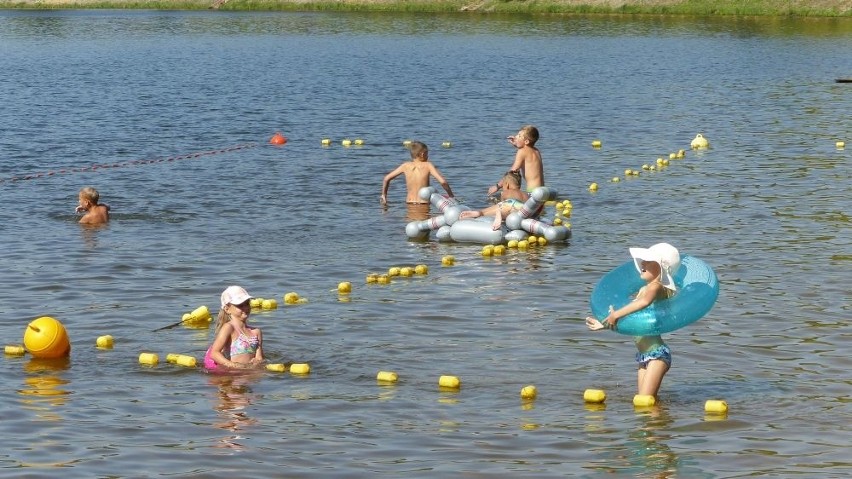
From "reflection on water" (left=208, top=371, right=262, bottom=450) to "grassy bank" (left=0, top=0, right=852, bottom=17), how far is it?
244 ft

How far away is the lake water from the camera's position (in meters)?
11.7

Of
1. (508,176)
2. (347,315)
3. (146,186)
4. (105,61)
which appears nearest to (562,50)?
(105,61)

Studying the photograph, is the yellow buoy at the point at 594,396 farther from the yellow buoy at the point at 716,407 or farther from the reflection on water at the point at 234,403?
the reflection on water at the point at 234,403

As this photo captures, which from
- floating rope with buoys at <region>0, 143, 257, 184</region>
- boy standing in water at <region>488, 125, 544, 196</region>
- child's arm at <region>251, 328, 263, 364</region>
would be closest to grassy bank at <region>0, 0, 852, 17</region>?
floating rope with buoys at <region>0, 143, 257, 184</region>

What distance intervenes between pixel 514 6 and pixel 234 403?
290ft

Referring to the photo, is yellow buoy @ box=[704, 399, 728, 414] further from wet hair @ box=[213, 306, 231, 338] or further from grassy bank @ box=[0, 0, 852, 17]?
grassy bank @ box=[0, 0, 852, 17]

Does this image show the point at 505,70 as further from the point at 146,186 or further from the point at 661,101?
the point at 146,186

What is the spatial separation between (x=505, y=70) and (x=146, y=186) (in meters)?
30.9

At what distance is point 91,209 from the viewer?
22.5 meters

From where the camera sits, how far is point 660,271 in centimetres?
1184

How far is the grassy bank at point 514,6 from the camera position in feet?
278

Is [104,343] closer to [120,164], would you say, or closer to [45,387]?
[45,387]

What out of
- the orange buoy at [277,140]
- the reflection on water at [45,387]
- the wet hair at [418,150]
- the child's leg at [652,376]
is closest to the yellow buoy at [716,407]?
the child's leg at [652,376]

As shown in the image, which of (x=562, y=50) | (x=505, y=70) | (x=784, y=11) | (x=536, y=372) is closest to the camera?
(x=536, y=372)
